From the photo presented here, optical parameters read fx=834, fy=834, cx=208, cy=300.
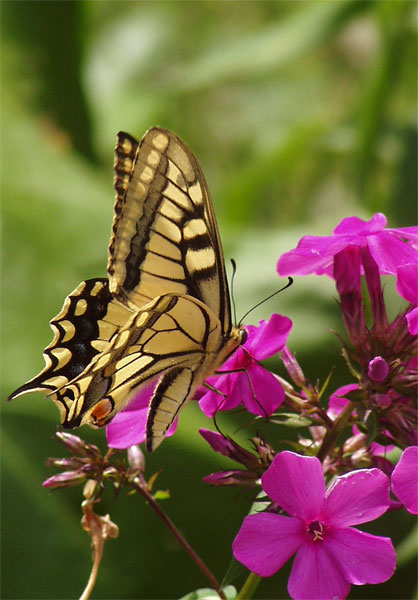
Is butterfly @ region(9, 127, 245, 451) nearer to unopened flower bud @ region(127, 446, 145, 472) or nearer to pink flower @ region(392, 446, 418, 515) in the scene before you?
unopened flower bud @ region(127, 446, 145, 472)

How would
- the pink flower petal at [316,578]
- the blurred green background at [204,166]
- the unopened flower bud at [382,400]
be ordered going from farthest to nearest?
1. the blurred green background at [204,166]
2. the unopened flower bud at [382,400]
3. the pink flower petal at [316,578]

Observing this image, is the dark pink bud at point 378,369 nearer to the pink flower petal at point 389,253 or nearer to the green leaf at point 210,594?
the pink flower petal at point 389,253

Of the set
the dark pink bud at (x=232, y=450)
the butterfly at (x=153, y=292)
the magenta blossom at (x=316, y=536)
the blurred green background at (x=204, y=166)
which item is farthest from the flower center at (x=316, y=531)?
the blurred green background at (x=204, y=166)

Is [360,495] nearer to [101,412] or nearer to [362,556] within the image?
[362,556]

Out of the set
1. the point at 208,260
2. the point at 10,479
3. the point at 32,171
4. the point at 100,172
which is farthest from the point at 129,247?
the point at 100,172

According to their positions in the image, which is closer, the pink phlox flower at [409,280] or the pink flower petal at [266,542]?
the pink flower petal at [266,542]

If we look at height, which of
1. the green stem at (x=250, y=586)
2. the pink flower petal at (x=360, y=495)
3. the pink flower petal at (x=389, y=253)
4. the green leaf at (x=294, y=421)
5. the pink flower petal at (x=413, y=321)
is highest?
the pink flower petal at (x=389, y=253)

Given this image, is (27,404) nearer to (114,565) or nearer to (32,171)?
(114,565)

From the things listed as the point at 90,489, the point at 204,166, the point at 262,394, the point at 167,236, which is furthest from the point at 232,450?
the point at 204,166
